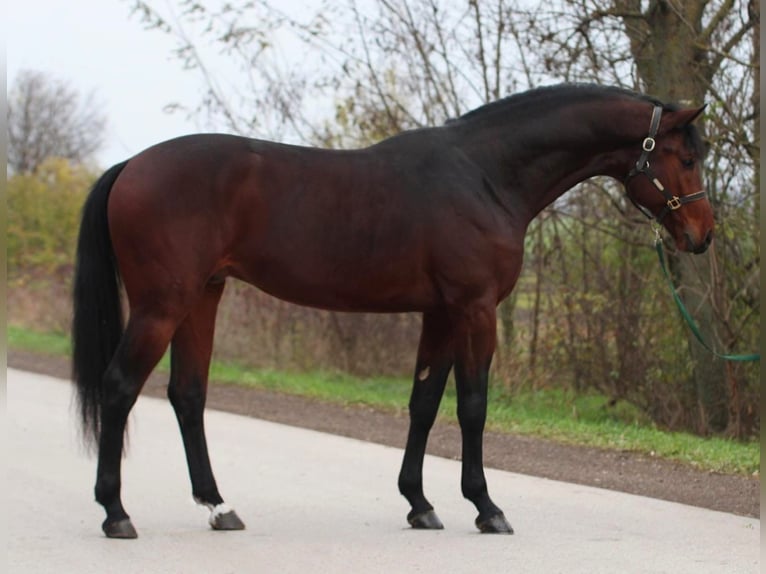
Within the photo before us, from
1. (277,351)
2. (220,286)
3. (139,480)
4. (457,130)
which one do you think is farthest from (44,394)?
(457,130)

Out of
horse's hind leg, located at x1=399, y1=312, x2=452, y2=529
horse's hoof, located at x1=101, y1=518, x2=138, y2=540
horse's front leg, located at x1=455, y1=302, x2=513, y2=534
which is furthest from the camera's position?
horse's hind leg, located at x1=399, y1=312, x2=452, y2=529

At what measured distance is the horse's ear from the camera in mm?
5988

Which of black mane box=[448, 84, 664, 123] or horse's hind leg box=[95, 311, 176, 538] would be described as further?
black mane box=[448, 84, 664, 123]

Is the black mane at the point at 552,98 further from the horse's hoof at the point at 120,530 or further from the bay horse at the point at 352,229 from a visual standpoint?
the horse's hoof at the point at 120,530

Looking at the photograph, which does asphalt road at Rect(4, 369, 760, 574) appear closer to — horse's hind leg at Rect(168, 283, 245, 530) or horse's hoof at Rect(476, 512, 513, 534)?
horse's hoof at Rect(476, 512, 513, 534)

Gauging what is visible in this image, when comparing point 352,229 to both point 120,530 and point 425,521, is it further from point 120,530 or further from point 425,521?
point 120,530

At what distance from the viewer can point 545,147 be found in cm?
621

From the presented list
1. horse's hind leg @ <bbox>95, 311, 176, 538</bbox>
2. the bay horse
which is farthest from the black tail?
horse's hind leg @ <bbox>95, 311, 176, 538</bbox>

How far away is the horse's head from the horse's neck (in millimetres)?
122

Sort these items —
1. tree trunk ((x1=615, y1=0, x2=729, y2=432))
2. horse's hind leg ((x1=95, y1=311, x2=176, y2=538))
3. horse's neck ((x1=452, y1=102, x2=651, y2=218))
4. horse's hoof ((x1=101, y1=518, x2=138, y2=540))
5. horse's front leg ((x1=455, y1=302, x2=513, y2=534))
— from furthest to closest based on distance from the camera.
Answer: tree trunk ((x1=615, y1=0, x2=729, y2=432))
horse's neck ((x1=452, y1=102, x2=651, y2=218))
horse's front leg ((x1=455, y1=302, x2=513, y2=534))
horse's hoof ((x1=101, y1=518, x2=138, y2=540))
horse's hind leg ((x1=95, y1=311, x2=176, y2=538))

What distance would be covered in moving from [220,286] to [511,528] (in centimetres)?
210

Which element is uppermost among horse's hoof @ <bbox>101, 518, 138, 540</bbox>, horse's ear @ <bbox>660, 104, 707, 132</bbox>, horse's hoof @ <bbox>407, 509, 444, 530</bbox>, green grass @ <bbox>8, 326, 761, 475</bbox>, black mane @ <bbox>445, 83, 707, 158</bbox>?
black mane @ <bbox>445, 83, 707, 158</bbox>

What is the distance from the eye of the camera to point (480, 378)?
A: 235 inches

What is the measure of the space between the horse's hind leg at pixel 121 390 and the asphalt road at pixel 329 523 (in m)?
0.20
